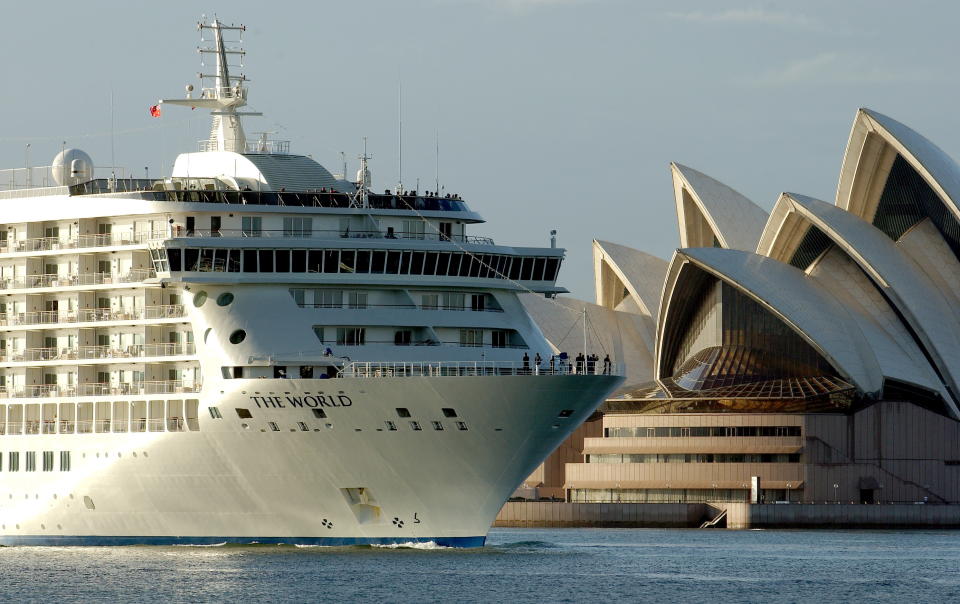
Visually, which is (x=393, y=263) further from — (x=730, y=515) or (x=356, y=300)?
(x=730, y=515)

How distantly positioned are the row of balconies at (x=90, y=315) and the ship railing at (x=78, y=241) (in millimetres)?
1766

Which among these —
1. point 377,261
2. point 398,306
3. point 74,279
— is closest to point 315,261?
point 377,261

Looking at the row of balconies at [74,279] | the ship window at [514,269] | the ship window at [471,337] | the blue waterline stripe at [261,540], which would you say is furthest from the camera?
the ship window at [514,269]

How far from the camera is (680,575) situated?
5259 centimetres

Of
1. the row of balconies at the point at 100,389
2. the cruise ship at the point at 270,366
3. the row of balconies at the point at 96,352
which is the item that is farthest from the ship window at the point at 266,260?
the row of balconies at the point at 100,389

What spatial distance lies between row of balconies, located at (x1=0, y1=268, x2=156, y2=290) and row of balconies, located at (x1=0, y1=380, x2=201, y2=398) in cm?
276

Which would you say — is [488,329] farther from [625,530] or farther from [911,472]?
[911,472]

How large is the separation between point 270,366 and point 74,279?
792cm

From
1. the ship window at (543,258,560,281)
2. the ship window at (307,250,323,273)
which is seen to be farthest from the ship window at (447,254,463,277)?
the ship window at (307,250,323,273)

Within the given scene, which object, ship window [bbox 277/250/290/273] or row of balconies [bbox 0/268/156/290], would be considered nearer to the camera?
ship window [bbox 277/250/290/273]

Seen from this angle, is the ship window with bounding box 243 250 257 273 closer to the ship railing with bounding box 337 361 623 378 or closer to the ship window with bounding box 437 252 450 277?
the ship railing with bounding box 337 361 623 378

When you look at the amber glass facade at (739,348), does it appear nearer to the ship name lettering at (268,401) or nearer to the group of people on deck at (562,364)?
the group of people on deck at (562,364)

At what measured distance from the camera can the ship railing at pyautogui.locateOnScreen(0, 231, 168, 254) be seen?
5403cm

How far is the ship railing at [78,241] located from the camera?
54.0m
